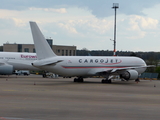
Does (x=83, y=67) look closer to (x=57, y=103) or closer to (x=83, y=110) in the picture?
(x=57, y=103)

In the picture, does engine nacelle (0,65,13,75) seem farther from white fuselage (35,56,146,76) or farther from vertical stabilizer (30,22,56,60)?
vertical stabilizer (30,22,56,60)

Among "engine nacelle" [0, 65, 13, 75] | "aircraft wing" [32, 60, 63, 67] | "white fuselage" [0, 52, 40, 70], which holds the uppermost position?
"white fuselage" [0, 52, 40, 70]

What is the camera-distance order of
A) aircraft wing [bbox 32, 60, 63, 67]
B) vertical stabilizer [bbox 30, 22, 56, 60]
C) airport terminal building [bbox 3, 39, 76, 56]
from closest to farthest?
aircraft wing [bbox 32, 60, 63, 67], vertical stabilizer [bbox 30, 22, 56, 60], airport terminal building [bbox 3, 39, 76, 56]

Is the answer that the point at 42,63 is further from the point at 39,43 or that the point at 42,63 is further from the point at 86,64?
the point at 86,64

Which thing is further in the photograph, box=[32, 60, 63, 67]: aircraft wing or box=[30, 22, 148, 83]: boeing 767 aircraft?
box=[30, 22, 148, 83]: boeing 767 aircraft

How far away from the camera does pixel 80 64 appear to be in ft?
119

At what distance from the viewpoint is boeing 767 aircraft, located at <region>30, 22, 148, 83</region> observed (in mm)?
33656

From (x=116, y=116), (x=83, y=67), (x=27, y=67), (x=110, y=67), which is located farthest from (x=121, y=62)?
(x=116, y=116)

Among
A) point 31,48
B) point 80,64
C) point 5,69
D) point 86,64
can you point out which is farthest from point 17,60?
point 31,48

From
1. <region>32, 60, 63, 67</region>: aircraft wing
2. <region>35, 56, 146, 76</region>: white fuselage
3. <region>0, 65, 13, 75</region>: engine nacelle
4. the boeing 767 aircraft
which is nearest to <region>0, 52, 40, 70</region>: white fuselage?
<region>0, 65, 13, 75</region>: engine nacelle

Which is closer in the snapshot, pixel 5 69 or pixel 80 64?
pixel 80 64

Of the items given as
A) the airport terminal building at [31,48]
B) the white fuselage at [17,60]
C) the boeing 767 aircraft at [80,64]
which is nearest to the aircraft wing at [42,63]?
the boeing 767 aircraft at [80,64]

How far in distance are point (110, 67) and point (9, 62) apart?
19908 millimetres

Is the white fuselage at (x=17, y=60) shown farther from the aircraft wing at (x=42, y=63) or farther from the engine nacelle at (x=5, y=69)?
the aircraft wing at (x=42, y=63)
